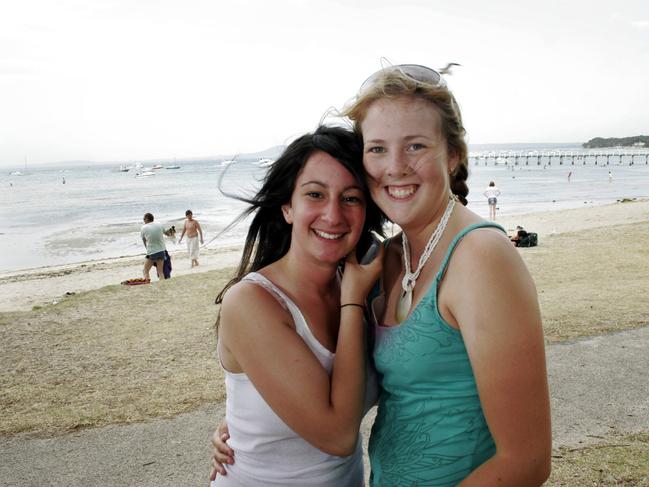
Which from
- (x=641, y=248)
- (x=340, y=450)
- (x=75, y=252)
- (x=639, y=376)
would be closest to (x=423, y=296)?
(x=340, y=450)

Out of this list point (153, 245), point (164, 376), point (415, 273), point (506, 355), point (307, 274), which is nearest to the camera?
point (506, 355)

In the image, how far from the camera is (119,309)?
9.79 metres

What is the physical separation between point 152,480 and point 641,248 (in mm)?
13053

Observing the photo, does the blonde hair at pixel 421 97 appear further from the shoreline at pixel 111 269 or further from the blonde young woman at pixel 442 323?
the shoreline at pixel 111 269

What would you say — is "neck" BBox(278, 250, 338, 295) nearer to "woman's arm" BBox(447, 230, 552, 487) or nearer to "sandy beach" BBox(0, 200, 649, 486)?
"woman's arm" BBox(447, 230, 552, 487)

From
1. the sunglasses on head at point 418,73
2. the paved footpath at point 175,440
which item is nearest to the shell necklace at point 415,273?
the sunglasses on head at point 418,73

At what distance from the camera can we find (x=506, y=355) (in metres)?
1.60

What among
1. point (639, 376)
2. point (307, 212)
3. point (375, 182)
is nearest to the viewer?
point (375, 182)

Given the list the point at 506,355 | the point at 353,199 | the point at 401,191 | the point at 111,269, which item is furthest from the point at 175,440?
the point at 111,269

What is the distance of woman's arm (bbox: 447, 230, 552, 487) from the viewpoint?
1602mm

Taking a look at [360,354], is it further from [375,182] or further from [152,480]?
[152,480]

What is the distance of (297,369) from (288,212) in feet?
2.69

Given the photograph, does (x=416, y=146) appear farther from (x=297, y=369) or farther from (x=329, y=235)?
(x=297, y=369)

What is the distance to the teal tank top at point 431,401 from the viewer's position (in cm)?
183
